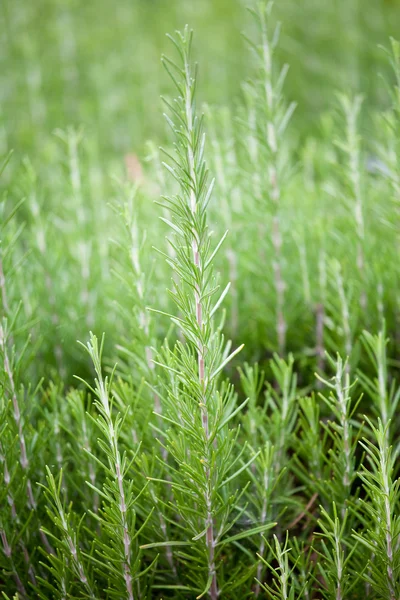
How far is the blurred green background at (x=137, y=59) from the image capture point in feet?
7.09

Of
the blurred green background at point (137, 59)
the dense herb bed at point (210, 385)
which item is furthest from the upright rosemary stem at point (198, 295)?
the blurred green background at point (137, 59)

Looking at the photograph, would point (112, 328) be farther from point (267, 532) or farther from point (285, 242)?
point (267, 532)

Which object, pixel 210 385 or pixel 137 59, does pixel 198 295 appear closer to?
pixel 210 385

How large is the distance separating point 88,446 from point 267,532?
22cm

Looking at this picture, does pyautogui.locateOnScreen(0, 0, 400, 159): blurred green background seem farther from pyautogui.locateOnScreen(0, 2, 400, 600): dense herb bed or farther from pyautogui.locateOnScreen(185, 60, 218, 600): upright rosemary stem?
pyautogui.locateOnScreen(185, 60, 218, 600): upright rosemary stem

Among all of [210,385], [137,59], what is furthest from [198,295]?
→ [137,59]

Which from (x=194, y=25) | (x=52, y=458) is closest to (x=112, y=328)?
(x=52, y=458)

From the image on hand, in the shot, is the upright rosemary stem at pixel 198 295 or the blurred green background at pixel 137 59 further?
the blurred green background at pixel 137 59

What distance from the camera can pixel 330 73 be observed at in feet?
7.28

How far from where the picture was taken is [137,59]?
91.4 inches

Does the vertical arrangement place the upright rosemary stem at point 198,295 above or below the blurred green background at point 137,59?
below

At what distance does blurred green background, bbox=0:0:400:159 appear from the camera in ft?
7.09

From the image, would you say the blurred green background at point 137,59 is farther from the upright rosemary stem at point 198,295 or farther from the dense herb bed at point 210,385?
the upright rosemary stem at point 198,295

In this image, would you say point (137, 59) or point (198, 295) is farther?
point (137, 59)
